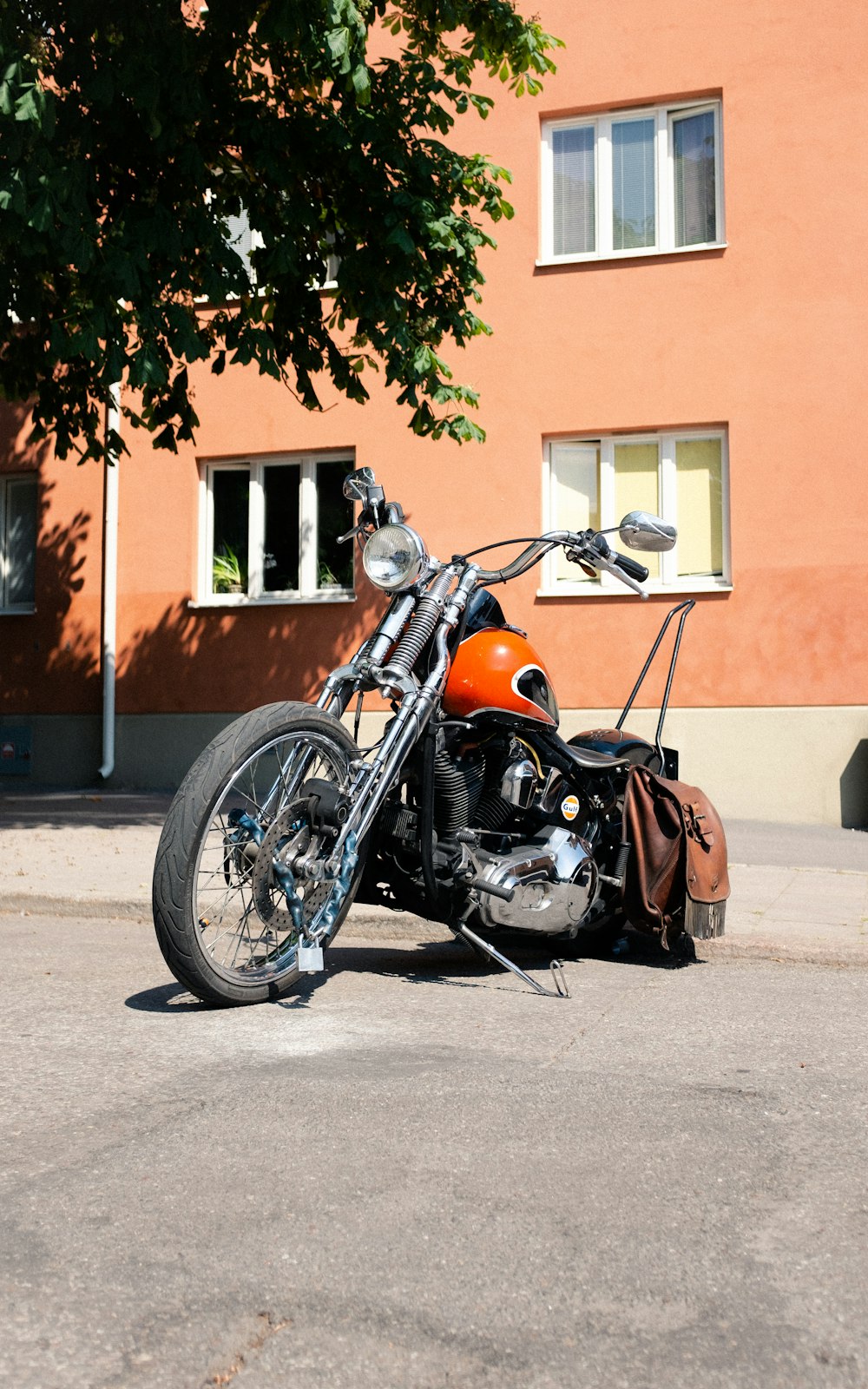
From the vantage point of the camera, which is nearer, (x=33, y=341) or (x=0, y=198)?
(x=0, y=198)

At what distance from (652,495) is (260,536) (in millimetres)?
4147

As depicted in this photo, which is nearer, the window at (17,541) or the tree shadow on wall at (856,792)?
the tree shadow on wall at (856,792)

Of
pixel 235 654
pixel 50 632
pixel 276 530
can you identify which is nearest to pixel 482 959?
pixel 235 654

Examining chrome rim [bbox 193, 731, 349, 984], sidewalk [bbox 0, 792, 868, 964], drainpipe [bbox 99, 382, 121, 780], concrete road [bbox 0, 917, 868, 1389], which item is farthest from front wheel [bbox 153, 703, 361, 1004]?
drainpipe [bbox 99, 382, 121, 780]

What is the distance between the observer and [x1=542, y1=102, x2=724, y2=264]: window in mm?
13734

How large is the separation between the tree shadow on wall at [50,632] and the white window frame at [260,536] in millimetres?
1391

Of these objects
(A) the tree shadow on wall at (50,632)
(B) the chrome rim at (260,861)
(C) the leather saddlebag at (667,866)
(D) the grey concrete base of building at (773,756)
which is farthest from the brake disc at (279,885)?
(A) the tree shadow on wall at (50,632)

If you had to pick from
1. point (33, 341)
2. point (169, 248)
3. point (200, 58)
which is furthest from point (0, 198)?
point (33, 341)

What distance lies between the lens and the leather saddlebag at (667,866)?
5699mm

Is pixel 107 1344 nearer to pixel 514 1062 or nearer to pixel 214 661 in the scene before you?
pixel 514 1062

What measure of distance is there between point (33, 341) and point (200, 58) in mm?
2673

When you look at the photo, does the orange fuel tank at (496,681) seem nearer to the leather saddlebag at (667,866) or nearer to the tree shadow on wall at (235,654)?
the leather saddlebag at (667,866)

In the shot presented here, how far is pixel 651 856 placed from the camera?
5719mm

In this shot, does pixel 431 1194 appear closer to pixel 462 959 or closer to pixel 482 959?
pixel 482 959
